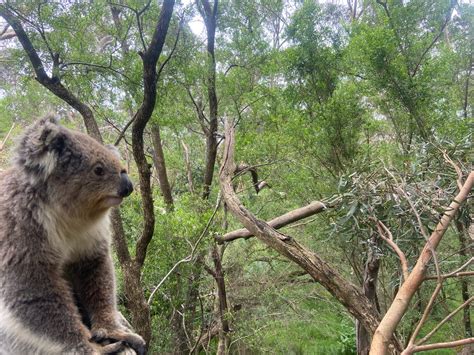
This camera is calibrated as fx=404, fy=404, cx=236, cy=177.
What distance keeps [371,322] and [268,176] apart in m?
2.77

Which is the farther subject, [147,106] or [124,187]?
[147,106]

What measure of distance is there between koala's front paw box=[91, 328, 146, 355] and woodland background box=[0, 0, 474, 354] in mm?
889

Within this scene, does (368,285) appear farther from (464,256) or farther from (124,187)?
(124,187)

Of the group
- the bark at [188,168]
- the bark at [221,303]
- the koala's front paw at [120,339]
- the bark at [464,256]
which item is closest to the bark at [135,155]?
the bark at [221,303]

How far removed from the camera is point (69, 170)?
141 centimetres

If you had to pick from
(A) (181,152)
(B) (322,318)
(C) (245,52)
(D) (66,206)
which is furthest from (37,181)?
(A) (181,152)

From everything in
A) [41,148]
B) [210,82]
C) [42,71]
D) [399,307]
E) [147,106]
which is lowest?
[399,307]

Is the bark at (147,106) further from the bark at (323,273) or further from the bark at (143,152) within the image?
the bark at (323,273)

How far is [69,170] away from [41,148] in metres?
0.12

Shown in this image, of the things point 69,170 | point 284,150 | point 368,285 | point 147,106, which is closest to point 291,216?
point 368,285

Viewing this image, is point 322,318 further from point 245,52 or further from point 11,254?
point 11,254

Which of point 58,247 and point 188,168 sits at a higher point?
point 188,168

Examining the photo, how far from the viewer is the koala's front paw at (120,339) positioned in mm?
1280

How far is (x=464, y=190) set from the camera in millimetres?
1934
